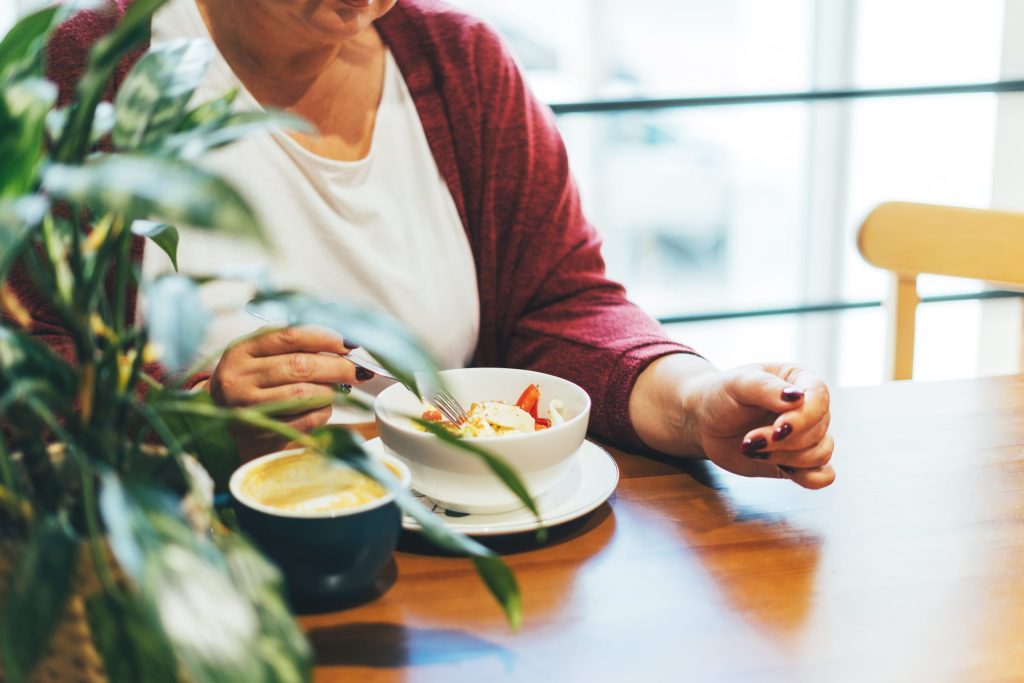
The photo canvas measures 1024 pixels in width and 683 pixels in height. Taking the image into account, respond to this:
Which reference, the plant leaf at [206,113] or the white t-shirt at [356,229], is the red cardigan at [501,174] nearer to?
the white t-shirt at [356,229]

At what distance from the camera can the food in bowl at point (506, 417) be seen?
2.85 ft

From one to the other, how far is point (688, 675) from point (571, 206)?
0.82m

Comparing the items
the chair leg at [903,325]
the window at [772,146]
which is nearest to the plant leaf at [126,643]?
the chair leg at [903,325]

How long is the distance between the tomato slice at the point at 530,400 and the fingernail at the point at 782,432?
8.3 inches

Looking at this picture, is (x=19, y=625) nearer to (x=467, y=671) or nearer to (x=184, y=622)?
(x=184, y=622)

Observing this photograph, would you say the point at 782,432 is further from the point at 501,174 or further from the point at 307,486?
the point at 501,174

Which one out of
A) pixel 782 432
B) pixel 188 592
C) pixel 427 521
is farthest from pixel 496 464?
pixel 782 432

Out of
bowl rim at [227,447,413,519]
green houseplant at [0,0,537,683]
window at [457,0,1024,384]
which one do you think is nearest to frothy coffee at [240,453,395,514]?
bowl rim at [227,447,413,519]

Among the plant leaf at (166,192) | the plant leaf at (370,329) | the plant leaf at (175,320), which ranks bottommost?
the plant leaf at (370,329)

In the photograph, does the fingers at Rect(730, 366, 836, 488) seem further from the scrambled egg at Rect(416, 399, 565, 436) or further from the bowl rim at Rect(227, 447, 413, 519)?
the bowl rim at Rect(227, 447, 413, 519)

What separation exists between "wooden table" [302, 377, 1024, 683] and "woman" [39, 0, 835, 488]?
0.26 m

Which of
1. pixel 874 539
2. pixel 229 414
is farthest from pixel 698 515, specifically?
pixel 229 414

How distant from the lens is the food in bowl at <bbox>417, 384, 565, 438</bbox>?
2.85 feet

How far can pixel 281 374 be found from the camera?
968 millimetres
